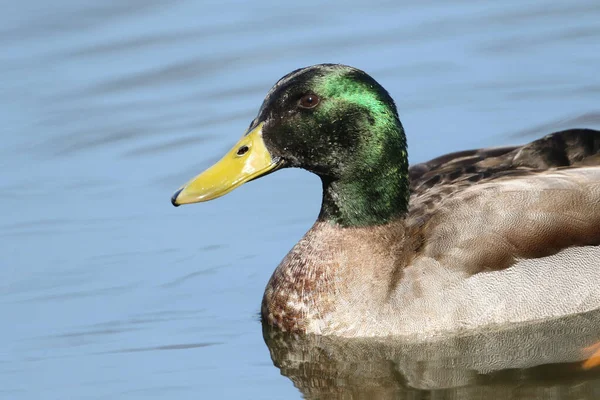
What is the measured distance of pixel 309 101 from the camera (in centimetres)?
894

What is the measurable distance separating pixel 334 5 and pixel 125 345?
6.68 meters

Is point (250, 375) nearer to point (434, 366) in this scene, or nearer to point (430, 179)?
point (434, 366)

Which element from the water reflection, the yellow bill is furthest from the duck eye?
the water reflection

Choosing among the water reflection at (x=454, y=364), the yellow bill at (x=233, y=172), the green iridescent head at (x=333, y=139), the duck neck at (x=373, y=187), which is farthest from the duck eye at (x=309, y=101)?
Answer: the water reflection at (x=454, y=364)

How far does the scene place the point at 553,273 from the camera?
9.10 meters

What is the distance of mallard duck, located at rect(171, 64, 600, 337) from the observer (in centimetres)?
892

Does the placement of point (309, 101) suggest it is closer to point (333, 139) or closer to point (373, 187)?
point (333, 139)

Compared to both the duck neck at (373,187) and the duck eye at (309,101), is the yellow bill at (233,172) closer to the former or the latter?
the duck eye at (309,101)

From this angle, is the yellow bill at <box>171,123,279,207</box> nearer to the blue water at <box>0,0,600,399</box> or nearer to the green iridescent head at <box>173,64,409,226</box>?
the green iridescent head at <box>173,64,409,226</box>

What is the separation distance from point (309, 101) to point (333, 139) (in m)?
0.30

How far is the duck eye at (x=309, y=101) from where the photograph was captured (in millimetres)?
8922

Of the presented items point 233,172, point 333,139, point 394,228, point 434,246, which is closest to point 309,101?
point 333,139

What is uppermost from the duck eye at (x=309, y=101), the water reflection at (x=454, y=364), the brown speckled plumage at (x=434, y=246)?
the duck eye at (x=309, y=101)

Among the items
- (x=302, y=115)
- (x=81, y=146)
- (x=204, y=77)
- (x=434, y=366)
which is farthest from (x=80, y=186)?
(x=434, y=366)
